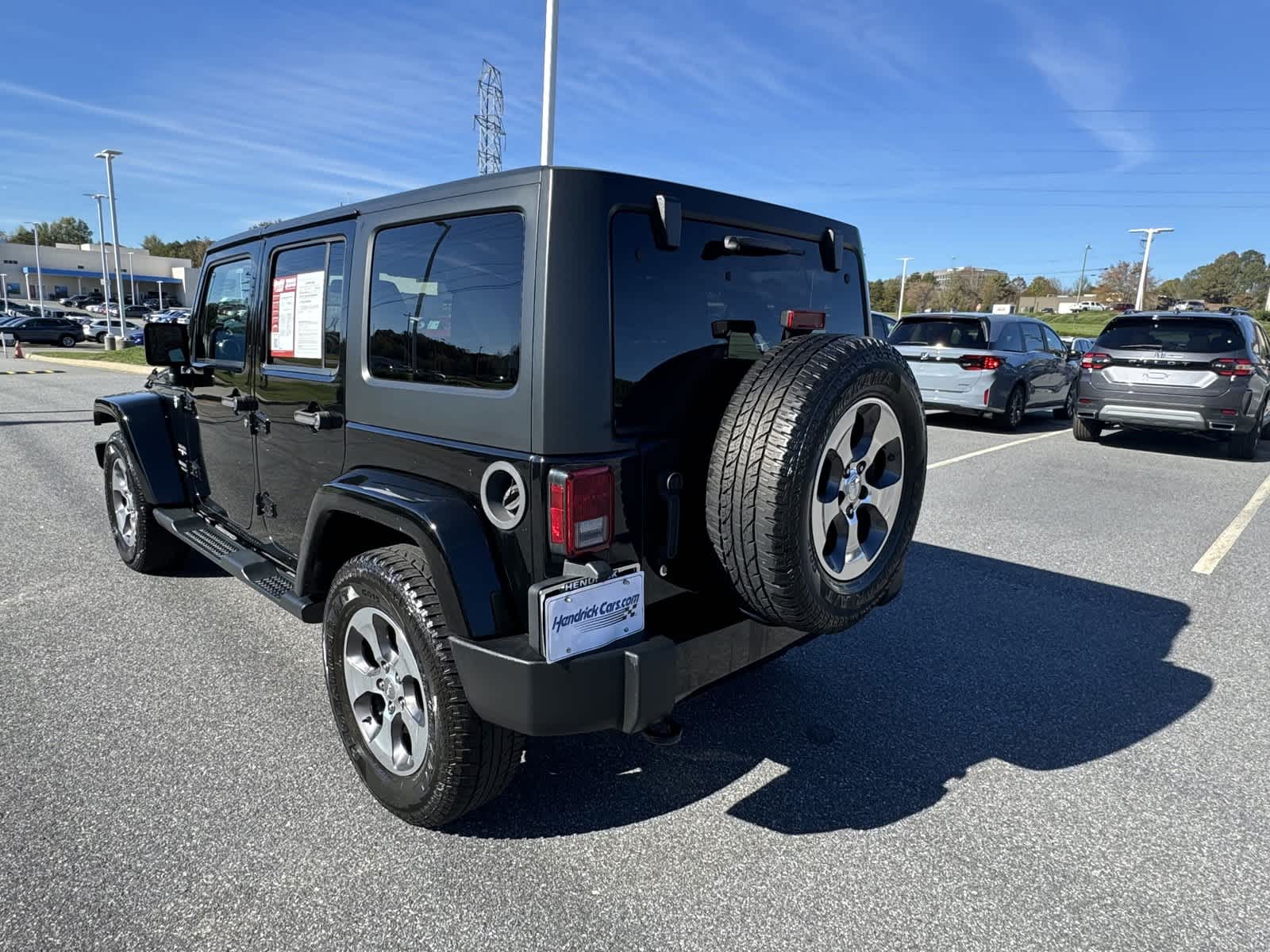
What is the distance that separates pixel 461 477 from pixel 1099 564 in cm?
475

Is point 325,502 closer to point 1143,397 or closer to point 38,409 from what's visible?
point 1143,397

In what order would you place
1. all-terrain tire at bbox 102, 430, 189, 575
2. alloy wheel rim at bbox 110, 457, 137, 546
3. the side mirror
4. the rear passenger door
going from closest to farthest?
1. the side mirror
2. all-terrain tire at bbox 102, 430, 189, 575
3. alloy wheel rim at bbox 110, 457, 137, 546
4. the rear passenger door

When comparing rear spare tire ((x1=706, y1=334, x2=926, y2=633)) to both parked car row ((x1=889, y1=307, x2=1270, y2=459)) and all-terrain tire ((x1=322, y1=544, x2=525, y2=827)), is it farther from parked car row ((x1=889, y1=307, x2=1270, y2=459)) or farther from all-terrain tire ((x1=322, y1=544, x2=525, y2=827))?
parked car row ((x1=889, y1=307, x2=1270, y2=459))

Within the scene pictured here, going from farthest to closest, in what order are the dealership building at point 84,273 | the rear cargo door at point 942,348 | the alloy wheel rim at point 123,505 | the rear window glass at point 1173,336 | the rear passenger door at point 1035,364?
the dealership building at point 84,273 < the rear passenger door at point 1035,364 < the rear cargo door at point 942,348 < the rear window glass at point 1173,336 < the alloy wheel rim at point 123,505

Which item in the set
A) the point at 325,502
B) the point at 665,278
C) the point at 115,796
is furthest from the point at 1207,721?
the point at 115,796

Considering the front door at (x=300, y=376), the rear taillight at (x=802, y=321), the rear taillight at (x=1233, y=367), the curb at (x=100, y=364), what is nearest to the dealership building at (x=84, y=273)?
the curb at (x=100, y=364)

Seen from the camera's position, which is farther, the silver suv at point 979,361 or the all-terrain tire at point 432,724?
the silver suv at point 979,361

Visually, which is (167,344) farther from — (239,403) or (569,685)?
(569,685)

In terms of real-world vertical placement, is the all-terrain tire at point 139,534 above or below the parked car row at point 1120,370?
below

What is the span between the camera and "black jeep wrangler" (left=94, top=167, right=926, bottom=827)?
2.12 meters

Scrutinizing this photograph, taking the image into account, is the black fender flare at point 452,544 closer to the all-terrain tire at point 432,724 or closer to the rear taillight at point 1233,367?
the all-terrain tire at point 432,724

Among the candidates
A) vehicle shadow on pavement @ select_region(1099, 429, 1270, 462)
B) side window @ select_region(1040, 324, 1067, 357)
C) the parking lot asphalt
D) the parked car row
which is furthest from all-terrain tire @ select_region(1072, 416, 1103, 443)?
the parking lot asphalt

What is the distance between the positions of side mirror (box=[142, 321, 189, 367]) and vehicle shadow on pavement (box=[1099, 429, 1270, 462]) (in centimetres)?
1090

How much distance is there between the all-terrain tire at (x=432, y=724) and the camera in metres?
2.23
